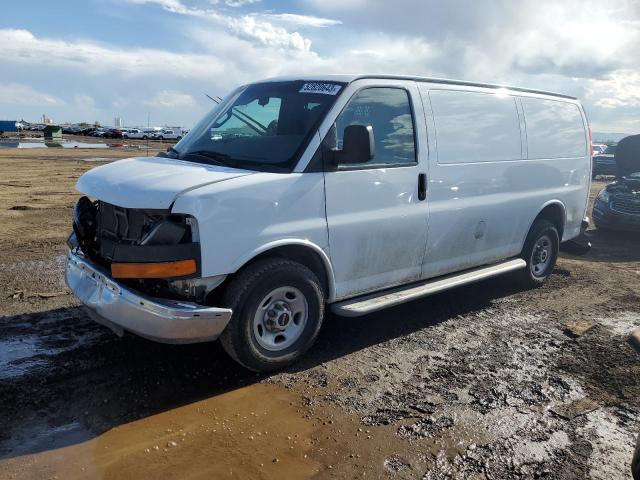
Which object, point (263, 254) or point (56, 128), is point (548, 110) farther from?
point (56, 128)

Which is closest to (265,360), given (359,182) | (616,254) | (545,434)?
(359,182)

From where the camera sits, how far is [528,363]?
470 cm

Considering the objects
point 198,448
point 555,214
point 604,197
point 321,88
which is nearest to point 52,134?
point 604,197

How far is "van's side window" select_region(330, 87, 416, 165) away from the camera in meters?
4.59

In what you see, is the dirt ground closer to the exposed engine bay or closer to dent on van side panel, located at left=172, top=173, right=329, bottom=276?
the exposed engine bay

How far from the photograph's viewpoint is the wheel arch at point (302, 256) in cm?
401

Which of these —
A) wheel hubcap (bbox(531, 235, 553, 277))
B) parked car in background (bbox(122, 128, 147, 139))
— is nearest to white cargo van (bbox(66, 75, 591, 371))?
wheel hubcap (bbox(531, 235, 553, 277))

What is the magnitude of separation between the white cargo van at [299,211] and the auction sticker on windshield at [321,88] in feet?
0.04

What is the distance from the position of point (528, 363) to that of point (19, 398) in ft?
12.7

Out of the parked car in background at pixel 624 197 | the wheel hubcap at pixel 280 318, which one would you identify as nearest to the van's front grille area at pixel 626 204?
the parked car in background at pixel 624 197

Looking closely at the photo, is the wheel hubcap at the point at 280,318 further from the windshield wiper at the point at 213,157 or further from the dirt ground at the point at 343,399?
the windshield wiper at the point at 213,157

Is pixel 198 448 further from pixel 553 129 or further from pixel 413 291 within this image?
pixel 553 129

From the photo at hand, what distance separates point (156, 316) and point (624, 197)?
392 inches

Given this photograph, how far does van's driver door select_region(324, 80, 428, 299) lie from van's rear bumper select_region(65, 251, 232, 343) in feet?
3.82
